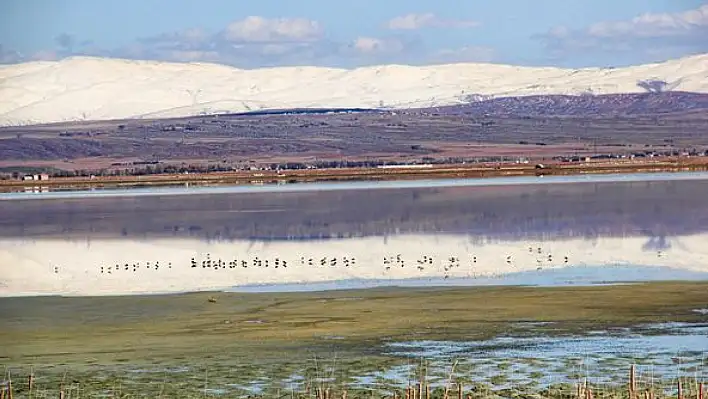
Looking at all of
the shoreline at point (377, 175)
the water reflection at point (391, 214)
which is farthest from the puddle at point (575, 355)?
the shoreline at point (377, 175)

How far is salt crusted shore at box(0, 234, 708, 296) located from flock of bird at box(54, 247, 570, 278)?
Answer: 0.02m

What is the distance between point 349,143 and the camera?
167375 mm

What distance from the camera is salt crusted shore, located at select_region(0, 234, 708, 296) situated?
106 feet

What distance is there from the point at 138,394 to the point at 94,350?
4.23 m

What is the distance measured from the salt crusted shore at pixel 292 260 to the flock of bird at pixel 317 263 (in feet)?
0.07

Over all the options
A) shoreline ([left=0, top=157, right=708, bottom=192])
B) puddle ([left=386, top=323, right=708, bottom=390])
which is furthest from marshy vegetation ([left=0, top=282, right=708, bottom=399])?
shoreline ([left=0, top=157, right=708, bottom=192])

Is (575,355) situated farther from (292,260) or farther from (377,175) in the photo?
(377,175)

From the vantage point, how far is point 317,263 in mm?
35188

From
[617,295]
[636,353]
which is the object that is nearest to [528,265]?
[617,295]

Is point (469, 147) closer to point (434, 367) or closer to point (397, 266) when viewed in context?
point (397, 266)

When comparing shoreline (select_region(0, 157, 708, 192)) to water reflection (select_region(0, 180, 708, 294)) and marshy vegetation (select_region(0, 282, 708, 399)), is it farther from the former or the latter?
marshy vegetation (select_region(0, 282, 708, 399))

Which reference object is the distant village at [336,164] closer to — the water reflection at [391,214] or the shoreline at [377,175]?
the shoreline at [377,175]

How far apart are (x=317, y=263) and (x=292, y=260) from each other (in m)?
1.22

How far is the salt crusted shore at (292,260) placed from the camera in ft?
106
